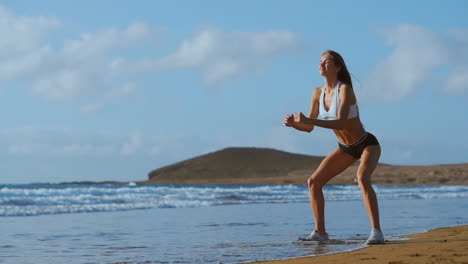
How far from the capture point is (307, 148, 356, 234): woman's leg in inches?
276

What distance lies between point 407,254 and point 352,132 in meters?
1.45

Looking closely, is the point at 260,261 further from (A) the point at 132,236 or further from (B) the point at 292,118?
(A) the point at 132,236

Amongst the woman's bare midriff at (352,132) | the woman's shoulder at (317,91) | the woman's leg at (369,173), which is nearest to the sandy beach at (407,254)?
the woman's leg at (369,173)

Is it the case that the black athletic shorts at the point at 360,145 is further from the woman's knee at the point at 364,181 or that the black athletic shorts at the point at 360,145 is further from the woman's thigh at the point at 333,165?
the woman's knee at the point at 364,181

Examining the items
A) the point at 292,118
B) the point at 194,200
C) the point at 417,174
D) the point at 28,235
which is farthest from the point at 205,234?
the point at 417,174

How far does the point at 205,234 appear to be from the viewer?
9000 mm

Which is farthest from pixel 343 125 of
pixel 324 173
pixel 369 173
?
pixel 324 173

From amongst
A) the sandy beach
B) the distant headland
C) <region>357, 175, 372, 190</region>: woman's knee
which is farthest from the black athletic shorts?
the distant headland

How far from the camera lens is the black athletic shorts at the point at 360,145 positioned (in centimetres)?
679

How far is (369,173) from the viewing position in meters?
6.74

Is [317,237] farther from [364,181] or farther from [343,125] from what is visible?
[343,125]

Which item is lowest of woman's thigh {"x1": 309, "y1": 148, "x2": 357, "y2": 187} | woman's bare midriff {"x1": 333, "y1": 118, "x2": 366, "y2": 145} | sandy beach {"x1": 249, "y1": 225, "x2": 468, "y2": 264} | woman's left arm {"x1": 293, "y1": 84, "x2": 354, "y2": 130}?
sandy beach {"x1": 249, "y1": 225, "x2": 468, "y2": 264}

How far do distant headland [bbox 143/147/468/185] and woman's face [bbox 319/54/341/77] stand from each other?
1506 inches

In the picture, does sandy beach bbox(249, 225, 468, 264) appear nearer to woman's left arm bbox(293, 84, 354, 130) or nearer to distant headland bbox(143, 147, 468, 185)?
woman's left arm bbox(293, 84, 354, 130)
